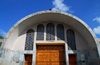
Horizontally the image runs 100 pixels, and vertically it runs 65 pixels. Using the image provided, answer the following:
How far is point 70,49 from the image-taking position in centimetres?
870

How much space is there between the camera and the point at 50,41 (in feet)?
28.7

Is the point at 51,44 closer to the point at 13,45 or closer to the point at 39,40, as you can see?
→ the point at 39,40

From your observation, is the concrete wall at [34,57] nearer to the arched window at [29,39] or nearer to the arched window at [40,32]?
the arched window at [29,39]

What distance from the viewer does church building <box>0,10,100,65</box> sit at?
8.21 metres

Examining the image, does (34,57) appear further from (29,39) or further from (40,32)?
(40,32)

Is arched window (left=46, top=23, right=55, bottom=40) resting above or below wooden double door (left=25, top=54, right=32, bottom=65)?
above

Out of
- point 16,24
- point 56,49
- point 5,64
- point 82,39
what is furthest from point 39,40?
point 82,39

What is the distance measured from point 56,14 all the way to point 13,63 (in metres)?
5.39

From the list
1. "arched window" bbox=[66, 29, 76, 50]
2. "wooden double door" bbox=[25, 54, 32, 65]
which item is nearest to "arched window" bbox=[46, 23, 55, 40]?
"arched window" bbox=[66, 29, 76, 50]

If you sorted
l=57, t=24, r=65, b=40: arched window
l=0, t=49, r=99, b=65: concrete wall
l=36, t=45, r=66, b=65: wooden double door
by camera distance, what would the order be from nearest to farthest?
l=0, t=49, r=99, b=65: concrete wall
l=36, t=45, r=66, b=65: wooden double door
l=57, t=24, r=65, b=40: arched window

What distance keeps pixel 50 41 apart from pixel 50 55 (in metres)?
1.29

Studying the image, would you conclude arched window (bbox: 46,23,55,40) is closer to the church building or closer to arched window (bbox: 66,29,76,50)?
the church building

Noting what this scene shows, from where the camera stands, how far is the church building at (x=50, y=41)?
8.21 m

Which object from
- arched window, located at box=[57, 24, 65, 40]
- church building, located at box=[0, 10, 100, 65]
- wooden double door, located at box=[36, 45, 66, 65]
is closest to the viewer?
church building, located at box=[0, 10, 100, 65]
